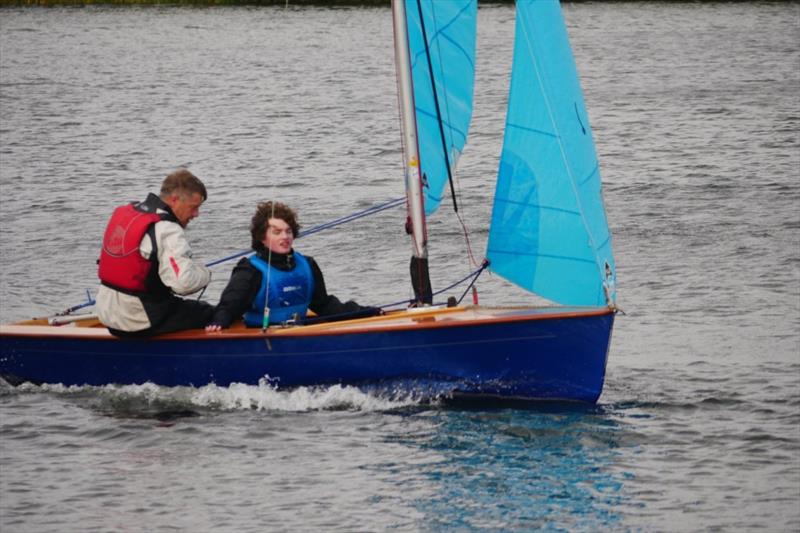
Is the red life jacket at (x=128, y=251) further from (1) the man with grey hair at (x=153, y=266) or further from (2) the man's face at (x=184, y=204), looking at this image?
(2) the man's face at (x=184, y=204)

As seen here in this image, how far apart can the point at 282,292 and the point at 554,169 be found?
2.27m

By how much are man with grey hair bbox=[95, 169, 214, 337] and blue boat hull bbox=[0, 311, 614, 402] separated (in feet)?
0.66

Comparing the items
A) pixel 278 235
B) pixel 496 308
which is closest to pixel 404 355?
pixel 496 308

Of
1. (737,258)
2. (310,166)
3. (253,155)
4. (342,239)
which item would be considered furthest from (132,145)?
(737,258)

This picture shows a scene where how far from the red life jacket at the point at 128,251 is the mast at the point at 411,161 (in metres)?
2.02

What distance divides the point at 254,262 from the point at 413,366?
1447mm

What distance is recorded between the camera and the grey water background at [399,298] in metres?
10.1

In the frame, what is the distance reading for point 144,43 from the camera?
49000mm

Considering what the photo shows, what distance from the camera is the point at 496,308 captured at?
457 inches

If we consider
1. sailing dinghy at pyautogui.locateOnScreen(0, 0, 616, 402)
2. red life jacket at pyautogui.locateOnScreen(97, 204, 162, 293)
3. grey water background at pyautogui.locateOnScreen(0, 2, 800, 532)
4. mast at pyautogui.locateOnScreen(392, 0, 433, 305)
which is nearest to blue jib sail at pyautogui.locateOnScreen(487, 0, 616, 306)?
sailing dinghy at pyautogui.locateOnScreen(0, 0, 616, 402)

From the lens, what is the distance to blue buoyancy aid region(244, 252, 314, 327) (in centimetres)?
1148

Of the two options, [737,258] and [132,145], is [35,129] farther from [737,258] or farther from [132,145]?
[737,258]

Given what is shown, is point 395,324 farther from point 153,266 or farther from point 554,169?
point 153,266

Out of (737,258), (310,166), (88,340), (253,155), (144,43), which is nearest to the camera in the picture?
(88,340)
